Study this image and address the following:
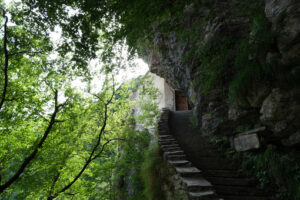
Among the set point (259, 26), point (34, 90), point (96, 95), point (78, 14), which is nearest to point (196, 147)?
point (259, 26)

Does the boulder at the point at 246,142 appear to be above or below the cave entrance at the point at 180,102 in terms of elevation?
below

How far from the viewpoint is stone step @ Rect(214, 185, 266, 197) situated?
294 cm

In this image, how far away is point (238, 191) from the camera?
3.02 metres

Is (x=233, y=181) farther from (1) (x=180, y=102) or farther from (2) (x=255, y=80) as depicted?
(1) (x=180, y=102)

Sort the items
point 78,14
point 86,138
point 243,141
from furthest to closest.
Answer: point 86,138 → point 243,141 → point 78,14

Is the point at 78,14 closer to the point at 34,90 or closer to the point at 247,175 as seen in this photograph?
the point at 34,90

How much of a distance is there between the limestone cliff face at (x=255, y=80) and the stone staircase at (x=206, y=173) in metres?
0.71

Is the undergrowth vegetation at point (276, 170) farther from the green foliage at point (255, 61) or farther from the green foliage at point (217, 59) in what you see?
the green foliage at point (217, 59)

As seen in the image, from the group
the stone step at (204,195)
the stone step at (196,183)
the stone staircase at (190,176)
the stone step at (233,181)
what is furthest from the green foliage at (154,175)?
the stone step at (204,195)

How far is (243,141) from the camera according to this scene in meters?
3.76

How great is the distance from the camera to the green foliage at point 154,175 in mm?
4020

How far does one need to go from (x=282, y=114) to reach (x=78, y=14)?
4831 millimetres

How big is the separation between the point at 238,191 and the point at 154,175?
7.25 feet

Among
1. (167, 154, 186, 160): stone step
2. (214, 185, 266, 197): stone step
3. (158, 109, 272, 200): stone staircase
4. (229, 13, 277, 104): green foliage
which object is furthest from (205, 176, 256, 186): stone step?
(229, 13, 277, 104): green foliage
